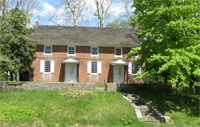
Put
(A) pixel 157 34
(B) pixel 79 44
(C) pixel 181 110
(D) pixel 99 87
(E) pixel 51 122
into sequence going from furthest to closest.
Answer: (B) pixel 79 44
(D) pixel 99 87
(A) pixel 157 34
(C) pixel 181 110
(E) pixel 51 122

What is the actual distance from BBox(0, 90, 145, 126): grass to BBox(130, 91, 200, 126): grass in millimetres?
2346

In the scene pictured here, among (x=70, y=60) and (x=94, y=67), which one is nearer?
(x=70, y=60)

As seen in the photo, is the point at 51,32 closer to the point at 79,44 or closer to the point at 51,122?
the point at 79,44

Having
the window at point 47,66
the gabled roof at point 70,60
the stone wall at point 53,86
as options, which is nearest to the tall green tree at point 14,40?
the stone wall at point 53,86

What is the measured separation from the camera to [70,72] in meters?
20.7

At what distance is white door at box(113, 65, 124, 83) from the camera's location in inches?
830

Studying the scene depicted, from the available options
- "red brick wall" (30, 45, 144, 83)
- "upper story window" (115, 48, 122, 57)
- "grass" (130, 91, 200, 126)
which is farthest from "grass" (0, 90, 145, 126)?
"upper story window" (115, 48, 122, 57)

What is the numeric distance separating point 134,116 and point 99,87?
6.11 meters

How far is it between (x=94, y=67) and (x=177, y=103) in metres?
10.7

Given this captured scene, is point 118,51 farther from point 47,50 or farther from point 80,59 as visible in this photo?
point 47,50

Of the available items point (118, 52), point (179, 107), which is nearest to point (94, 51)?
point (118, 52)

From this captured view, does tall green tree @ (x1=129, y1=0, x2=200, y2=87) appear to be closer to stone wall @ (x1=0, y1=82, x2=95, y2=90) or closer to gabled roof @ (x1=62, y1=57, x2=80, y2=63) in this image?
stone wall @ (x1=0, y1=82, x2=95, y2=90)

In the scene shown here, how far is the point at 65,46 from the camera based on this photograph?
20875 mm

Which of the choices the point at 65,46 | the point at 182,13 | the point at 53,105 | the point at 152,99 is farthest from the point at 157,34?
the point at 65,46
